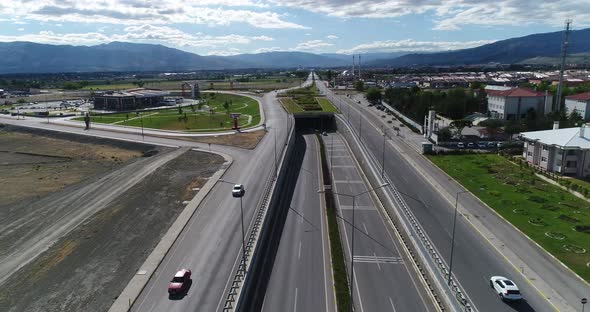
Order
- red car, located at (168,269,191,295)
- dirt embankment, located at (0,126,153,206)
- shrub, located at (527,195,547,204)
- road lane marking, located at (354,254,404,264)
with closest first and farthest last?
red car, located at (168,269,191,295) → road lane marking, located at (354,254,404,264) → shrub, located at (527,195,547,204) → dirt embankment, located at (0,126,153,206)

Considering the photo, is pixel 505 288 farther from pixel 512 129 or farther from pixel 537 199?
pixel 512 129

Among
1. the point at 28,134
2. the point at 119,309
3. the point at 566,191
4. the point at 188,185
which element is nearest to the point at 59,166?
the point at 188,185

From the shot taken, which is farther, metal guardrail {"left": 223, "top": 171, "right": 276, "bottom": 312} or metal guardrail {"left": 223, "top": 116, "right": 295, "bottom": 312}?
metal guardrail {"left": 223, "top": 116, "right": 295, "bottom": 312}

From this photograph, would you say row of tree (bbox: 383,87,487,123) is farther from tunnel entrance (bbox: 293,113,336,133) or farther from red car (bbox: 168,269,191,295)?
red car (bbox: 168,269,191,295)

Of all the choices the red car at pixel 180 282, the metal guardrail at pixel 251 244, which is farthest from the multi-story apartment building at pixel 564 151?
the red car at pixel 180 282

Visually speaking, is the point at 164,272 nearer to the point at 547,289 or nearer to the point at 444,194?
the point at 547,289

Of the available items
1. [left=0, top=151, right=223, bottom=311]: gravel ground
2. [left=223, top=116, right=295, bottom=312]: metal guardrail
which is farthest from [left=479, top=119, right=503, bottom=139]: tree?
[left=0, top=151, right=223, bottom=311]: gravel ground

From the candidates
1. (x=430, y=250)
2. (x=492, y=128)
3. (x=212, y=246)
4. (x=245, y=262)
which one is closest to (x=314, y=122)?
(x=492, y=128)

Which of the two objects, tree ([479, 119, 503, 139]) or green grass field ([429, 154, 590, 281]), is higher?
tree ([479, 119, 503, 139])
